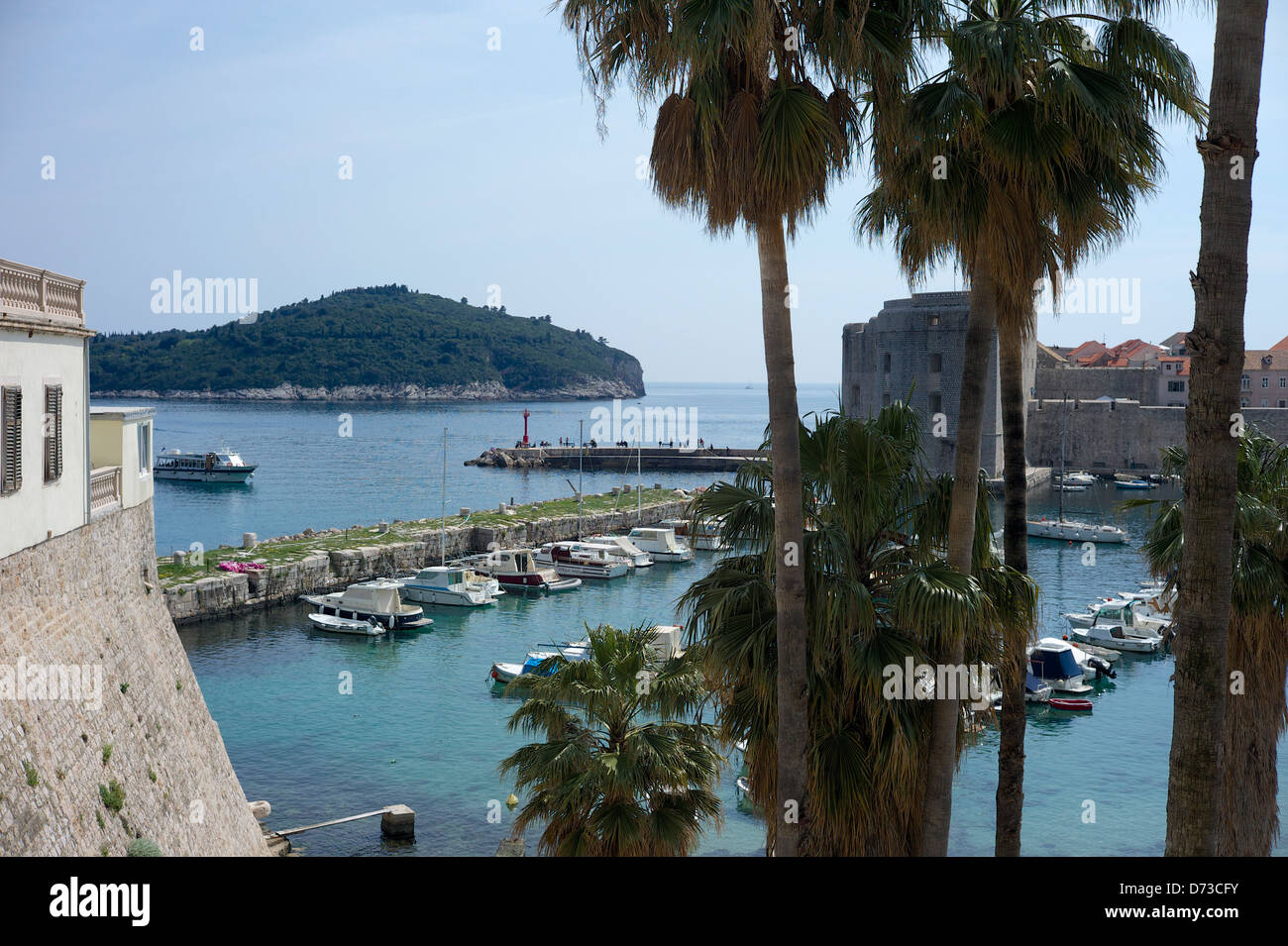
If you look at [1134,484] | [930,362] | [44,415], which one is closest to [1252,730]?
[44,415]

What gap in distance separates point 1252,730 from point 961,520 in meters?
5.44

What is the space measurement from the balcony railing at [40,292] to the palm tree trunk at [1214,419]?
11619mm

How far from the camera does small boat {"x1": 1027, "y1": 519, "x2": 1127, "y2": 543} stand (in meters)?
60.0

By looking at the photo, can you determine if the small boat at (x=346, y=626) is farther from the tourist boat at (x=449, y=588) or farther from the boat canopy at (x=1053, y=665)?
the boat canopy at (x=1053, y=665)

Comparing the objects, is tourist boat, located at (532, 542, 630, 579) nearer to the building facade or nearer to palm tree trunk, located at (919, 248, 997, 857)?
the building facade

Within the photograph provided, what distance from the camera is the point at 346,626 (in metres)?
40.9

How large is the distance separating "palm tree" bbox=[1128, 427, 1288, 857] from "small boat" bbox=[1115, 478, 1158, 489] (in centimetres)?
7692

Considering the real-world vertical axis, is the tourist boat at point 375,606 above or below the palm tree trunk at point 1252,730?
below

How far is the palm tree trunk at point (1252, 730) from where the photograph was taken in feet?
37.1

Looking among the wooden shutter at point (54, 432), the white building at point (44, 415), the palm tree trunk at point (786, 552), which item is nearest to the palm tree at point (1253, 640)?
the palm tree trunk at point (786, 552)

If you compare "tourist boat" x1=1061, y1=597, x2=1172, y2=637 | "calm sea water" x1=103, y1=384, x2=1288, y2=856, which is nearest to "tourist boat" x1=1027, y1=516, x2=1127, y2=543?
"calm sea water" x1=103, y1=384, x2=1288, y2=856

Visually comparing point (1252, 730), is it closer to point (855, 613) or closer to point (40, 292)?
point (855, 613)
